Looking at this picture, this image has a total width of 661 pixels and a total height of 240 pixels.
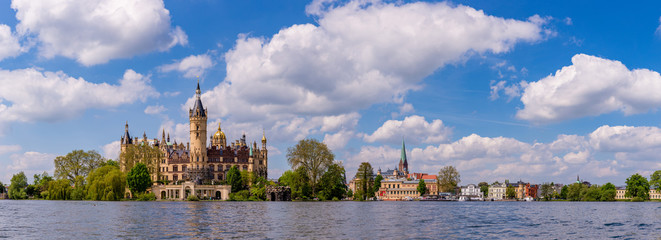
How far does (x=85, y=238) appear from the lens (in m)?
31.0

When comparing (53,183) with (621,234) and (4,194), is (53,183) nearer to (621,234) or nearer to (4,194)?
(4,194)

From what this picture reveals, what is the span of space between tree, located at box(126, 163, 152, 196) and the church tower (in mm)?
25103

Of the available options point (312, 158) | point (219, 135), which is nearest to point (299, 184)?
point (312, 158)

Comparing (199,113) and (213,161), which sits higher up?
(199,113)

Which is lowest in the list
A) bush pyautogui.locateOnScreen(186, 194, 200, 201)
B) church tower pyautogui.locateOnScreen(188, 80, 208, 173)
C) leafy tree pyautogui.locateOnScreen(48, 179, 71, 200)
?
bush pyautogui.locateOnScreen(186, 194, 200, 201)

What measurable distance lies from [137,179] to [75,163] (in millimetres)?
23955

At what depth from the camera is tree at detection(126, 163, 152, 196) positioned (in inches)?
5172

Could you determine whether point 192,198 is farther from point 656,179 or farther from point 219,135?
point 656,179

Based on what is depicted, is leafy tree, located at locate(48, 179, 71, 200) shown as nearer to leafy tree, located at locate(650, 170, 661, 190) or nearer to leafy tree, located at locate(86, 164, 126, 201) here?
leafy tree, located at locate(86, 164, 126, 201)

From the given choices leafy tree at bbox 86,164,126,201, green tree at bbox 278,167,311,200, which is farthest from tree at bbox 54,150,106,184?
green tree at bbox 278,167,311,200

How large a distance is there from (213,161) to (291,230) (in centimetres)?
13071

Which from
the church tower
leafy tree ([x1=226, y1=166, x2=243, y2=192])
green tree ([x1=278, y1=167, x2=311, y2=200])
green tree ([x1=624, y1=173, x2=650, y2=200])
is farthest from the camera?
the church tower

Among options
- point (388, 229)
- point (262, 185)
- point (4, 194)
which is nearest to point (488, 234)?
point (388, 229)

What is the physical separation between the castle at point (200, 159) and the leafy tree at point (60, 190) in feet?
66.2
